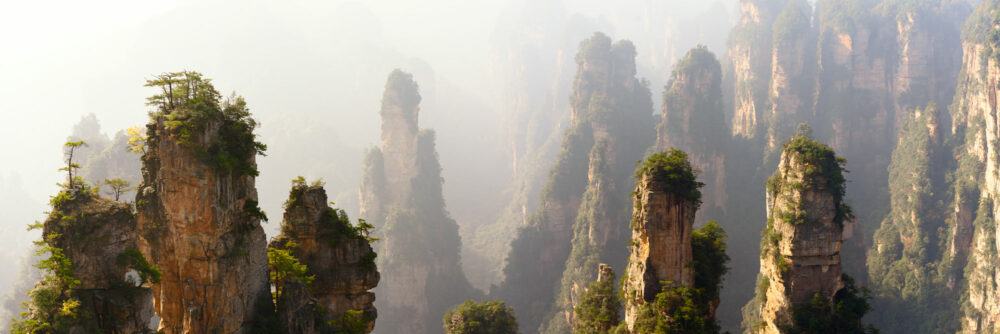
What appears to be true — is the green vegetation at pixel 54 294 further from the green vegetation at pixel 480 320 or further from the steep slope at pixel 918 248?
the steep slope at pixel 918 248

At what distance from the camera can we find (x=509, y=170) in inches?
4796

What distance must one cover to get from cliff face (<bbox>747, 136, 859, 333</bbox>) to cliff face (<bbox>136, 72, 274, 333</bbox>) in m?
22.7

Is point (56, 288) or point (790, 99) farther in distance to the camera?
point (790, 99)

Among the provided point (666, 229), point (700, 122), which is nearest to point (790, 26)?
point (700, 122)

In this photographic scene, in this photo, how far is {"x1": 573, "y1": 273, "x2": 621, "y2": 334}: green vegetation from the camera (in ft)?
89.4

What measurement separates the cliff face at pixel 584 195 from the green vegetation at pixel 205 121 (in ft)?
136

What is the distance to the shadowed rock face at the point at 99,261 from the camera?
15141mm

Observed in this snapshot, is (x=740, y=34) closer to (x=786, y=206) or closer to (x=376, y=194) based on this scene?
(x=376, y=194)

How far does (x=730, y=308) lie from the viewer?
167 ft

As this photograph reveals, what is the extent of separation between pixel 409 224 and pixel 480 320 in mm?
34144

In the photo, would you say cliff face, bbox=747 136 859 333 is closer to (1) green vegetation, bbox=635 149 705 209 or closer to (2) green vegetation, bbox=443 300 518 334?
(1) green vegetation, bbox=635 149 705 209

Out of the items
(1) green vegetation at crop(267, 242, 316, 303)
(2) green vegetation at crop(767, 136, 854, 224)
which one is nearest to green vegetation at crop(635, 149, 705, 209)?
(2) green vegetation at crop(767, 136, 854, 224)

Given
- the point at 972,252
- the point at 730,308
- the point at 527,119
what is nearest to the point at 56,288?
the point at 730,308

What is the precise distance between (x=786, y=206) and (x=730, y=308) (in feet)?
97.5
